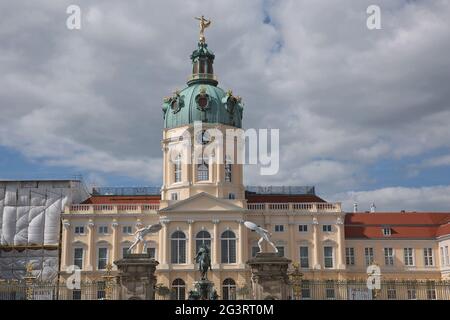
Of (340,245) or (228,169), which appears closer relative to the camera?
Result: (340,245)

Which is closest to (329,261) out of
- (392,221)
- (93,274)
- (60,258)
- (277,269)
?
Result: (392,221)

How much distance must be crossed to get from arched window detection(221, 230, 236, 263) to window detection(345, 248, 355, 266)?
13486 millimetres

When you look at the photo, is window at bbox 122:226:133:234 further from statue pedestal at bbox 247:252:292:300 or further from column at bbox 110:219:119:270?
statue pedestal at bbox 247:252:292:300

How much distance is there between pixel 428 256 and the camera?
69438 mm

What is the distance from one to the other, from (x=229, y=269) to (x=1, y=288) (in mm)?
26501

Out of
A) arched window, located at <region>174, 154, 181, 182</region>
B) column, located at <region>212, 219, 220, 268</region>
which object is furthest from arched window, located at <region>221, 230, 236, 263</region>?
arched window, located at <region>174, 154, 181, 182</region>

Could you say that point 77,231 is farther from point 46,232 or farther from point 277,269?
point 277,269

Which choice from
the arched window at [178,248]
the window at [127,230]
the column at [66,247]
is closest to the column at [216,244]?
the arched window at [178,248]

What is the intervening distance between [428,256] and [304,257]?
564 inches

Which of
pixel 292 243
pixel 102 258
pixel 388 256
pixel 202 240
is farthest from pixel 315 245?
pixel 102 258

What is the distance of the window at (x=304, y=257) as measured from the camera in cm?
6738

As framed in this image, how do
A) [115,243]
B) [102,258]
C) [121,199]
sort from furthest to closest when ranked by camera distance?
[121,199]
[102,258]
[115,243]

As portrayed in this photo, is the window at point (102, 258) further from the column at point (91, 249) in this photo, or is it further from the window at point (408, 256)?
the window at point (408, 256)

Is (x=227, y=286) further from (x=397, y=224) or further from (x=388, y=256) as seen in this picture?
(x=397, y=224)
